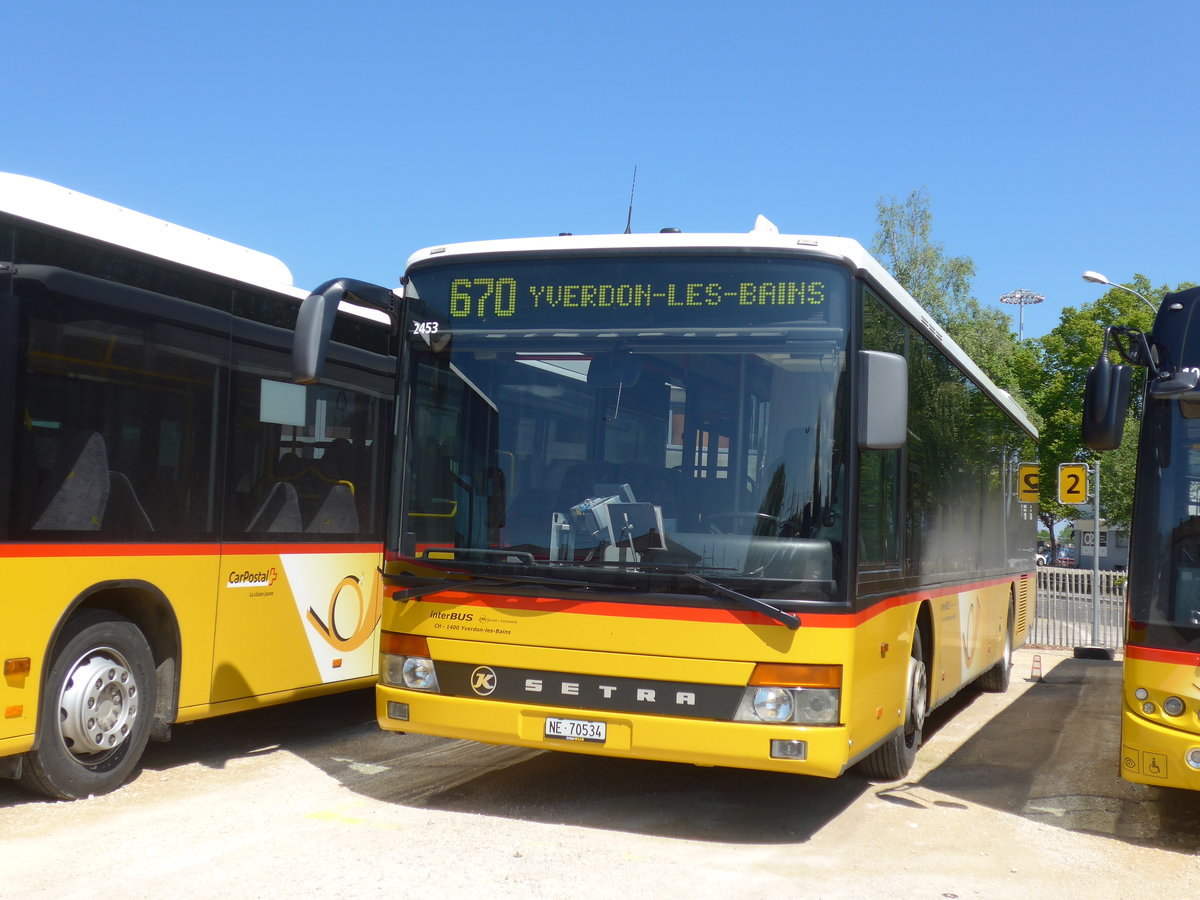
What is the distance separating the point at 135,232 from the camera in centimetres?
745

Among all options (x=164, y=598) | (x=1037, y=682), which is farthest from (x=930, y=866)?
(x=1037, y=682)

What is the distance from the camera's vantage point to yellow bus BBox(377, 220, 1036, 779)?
20.4ft

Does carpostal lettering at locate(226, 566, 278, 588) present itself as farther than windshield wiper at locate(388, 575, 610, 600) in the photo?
Yes

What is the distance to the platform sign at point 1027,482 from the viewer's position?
15133 millimetres

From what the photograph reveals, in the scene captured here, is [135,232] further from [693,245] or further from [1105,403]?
[1105,403]

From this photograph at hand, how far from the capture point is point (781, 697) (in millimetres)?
6156

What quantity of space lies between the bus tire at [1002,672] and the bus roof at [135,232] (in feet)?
28.8

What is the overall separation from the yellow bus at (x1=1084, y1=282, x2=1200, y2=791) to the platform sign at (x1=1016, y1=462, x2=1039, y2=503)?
7936 mm

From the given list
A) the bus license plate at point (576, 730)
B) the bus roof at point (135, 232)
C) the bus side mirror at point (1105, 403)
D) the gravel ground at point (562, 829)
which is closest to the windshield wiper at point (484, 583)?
the bus license plate at point (576, 730)

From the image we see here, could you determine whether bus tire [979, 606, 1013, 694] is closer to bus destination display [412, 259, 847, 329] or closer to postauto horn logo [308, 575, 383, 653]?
postauto horn logo [308, 575, 383, 653]

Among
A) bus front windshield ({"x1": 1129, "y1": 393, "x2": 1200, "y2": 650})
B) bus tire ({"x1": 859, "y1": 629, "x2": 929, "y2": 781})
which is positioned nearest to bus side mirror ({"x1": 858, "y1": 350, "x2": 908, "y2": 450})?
bus front windshield ({"x1": 1129, "y1": 393, "x2": 1200, "y2": 650})

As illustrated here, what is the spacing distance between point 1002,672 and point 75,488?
34.7ft

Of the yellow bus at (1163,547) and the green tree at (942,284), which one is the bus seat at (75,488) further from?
the green tree at (942,284)

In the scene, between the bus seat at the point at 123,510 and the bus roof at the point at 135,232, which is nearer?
the bus roof at the point at 135,232
